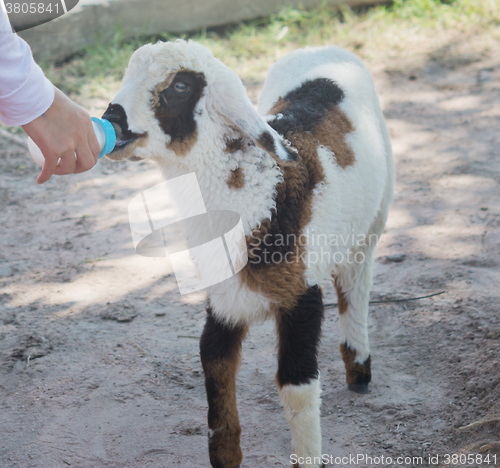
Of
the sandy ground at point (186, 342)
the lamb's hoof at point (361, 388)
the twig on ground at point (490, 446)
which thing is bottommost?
the lamb's hoof at point (361, 388)

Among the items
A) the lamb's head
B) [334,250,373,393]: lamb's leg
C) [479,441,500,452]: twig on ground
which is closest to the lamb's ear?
the lamb's head

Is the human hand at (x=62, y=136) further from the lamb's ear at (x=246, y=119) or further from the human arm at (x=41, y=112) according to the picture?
the lamb's ear at (x=246, y=119)

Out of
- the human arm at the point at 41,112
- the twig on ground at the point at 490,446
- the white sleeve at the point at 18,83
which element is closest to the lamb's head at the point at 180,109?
the human arm at the point at 41,112

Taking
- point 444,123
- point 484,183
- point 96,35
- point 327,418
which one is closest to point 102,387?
point 327,418

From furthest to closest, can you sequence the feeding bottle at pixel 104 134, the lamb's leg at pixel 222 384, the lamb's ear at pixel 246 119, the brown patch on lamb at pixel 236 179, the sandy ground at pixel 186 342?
the sandy ground at pixel 186 342 → the lamb's leg at pixel 222 384 → the brown patch on lamb at pixel 236 179 → the lamb's ear at pixel 246 119 → the feeding bottle at pixel 104 134

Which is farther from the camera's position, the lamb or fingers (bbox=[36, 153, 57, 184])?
the lamb

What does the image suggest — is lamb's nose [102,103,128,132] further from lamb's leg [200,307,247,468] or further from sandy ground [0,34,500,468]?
sandy ground [0,34,500,468]

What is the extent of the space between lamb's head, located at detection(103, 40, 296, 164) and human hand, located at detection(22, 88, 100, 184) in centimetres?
37

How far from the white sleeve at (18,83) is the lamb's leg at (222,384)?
118 centimetres

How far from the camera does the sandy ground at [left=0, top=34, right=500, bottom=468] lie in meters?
2.53

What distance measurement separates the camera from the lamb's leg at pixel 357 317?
2875 millimetres

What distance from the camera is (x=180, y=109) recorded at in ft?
6.64

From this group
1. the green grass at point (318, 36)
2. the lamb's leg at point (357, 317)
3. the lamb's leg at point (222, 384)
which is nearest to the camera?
the lamb's leg at point (222, 384)

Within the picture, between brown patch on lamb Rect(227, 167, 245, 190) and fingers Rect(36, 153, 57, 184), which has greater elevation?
fingers Rect(36, 153, 57, 184)
